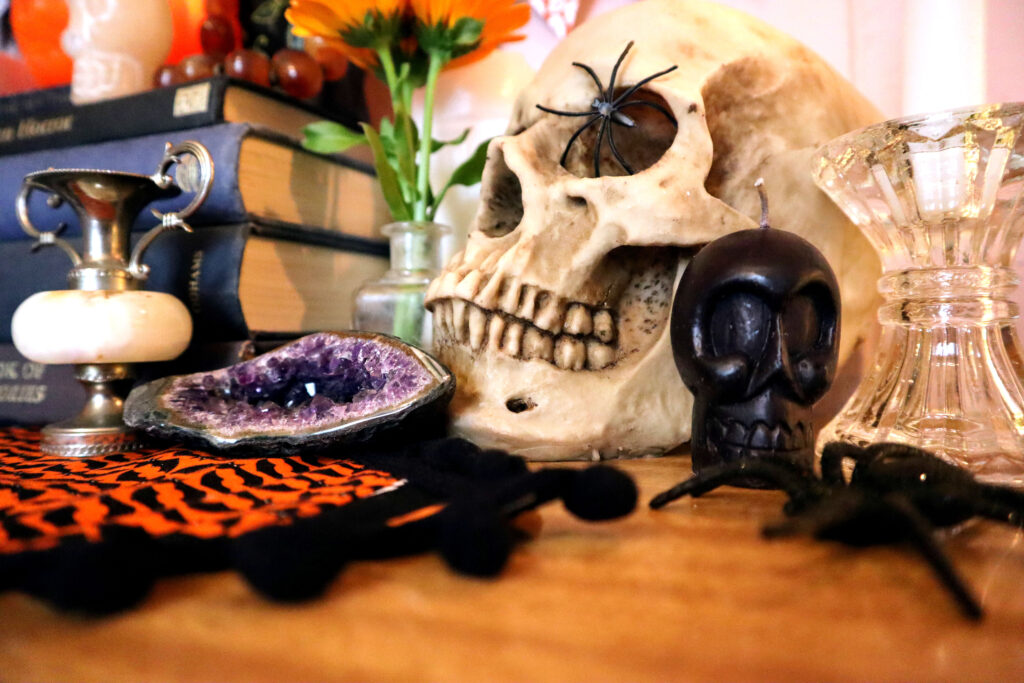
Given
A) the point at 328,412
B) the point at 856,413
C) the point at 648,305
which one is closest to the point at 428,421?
the point at 328,412

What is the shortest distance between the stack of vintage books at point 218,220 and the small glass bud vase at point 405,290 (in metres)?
0.12

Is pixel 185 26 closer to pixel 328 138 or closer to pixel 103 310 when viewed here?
pixel 328 138

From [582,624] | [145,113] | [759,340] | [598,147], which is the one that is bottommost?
[582,624]

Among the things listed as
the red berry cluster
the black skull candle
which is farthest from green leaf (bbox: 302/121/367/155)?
the black skull candle

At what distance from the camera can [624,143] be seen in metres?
0.78

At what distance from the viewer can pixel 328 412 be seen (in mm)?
664

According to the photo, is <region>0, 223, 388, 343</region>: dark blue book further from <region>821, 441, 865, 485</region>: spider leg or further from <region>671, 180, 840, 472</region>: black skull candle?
<region>821, 441, 865, 485</region>: spider leg

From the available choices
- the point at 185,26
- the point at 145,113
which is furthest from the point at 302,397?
the point at 185,26

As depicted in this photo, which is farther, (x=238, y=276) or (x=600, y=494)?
(x=238, y=276)

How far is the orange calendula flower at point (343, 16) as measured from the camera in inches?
35.3

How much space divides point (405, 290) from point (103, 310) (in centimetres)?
38

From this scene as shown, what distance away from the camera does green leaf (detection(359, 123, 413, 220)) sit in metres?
0.96

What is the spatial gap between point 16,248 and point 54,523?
858mm

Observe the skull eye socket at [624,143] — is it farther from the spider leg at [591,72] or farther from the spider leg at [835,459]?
the spider leg at [835,459]
